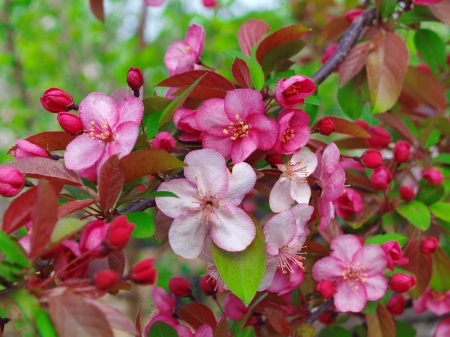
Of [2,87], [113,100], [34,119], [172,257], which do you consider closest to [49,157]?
[113,100]

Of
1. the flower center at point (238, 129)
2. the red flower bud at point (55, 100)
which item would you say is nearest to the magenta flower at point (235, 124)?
the flower center at point (238, 129)

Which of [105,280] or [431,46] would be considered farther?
[431,46]

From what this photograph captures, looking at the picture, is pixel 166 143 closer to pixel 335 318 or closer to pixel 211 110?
pixel 211 110

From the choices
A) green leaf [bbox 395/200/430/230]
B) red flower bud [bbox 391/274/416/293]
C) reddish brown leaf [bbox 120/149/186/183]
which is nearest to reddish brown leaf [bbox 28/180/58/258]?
reddish brown leaf [bbox 120/149/186/183]

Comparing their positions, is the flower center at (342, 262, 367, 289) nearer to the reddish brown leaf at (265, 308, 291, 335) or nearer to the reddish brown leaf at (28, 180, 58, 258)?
the reddish brown leaf at (265, 308, 291, 335)

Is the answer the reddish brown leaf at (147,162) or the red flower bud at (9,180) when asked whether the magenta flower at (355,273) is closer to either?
the reddish brown leaf at (147,162)

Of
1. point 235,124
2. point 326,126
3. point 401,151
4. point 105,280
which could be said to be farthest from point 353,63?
point 105,280

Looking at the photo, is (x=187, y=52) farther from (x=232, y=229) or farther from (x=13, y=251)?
(x=13, y=251)
